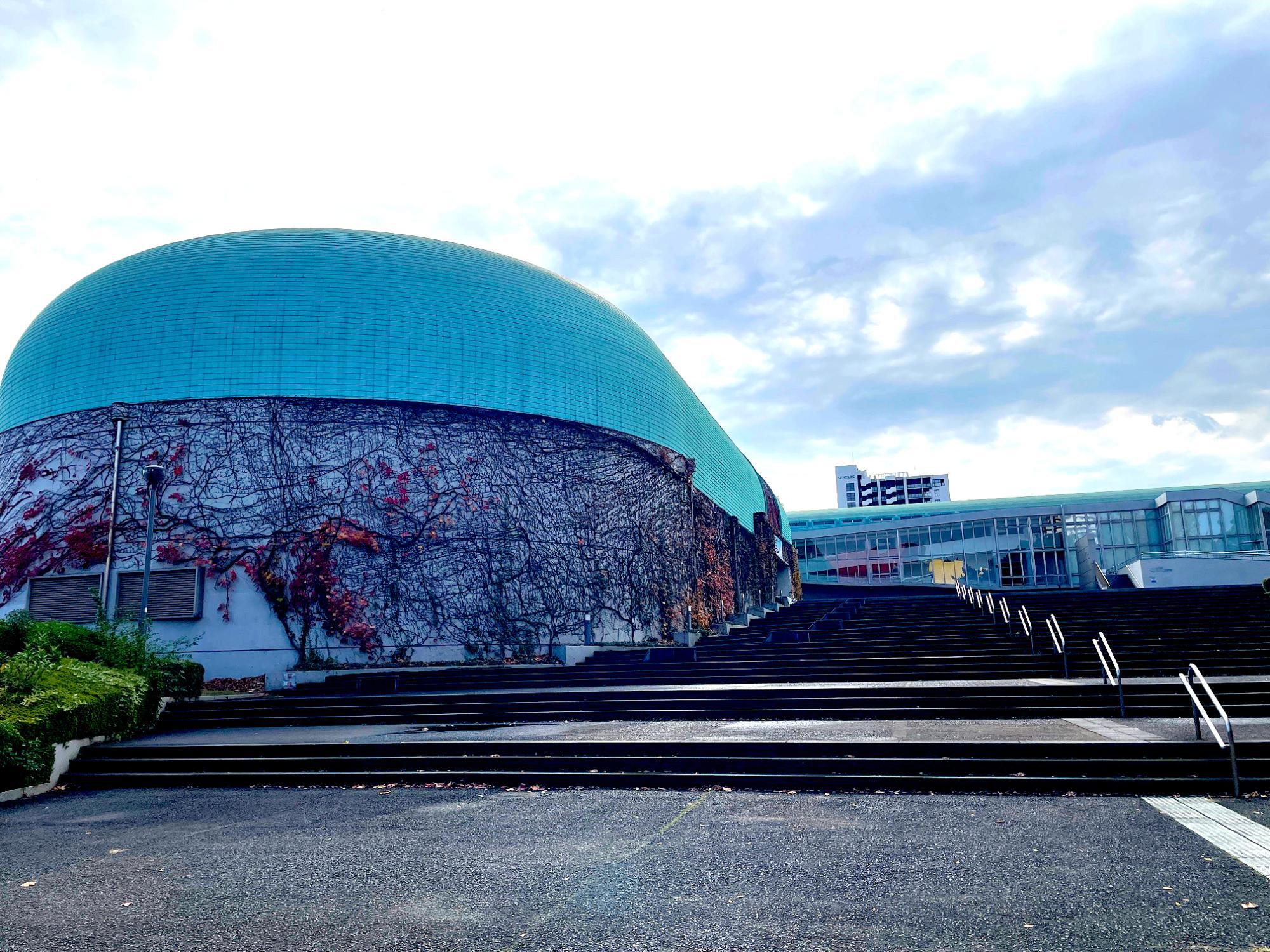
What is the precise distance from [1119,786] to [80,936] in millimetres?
7308

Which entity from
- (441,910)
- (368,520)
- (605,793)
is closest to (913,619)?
(368,520)

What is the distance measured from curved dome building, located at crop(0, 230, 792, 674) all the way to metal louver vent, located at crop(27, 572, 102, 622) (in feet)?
0.16

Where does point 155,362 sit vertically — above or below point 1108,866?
above

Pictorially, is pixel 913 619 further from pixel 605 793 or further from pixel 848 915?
pixel 848 915

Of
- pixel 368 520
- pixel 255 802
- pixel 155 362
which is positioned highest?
pixel 155 362

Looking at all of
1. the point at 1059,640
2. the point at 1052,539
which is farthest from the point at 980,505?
the point at 1059,640

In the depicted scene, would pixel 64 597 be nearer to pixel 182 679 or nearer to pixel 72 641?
pixel 182 679

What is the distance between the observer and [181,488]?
18.7 m

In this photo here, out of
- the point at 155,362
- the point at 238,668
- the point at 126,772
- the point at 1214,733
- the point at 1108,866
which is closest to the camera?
the point at 1108,866

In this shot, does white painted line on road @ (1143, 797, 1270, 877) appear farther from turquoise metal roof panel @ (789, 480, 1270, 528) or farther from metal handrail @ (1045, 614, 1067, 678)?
turquoise metal roof panel @ (789, 480, 1270, 528)

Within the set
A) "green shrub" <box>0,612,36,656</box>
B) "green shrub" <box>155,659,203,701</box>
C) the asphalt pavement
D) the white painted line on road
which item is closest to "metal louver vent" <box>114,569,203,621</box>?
"green shrub" <box>155,659,203,701</box>

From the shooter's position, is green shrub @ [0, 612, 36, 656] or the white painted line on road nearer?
the white painted line on road

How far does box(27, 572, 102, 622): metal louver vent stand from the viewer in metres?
18.5

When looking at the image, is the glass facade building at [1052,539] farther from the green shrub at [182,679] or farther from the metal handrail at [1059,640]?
the green shrub at [182,679]
